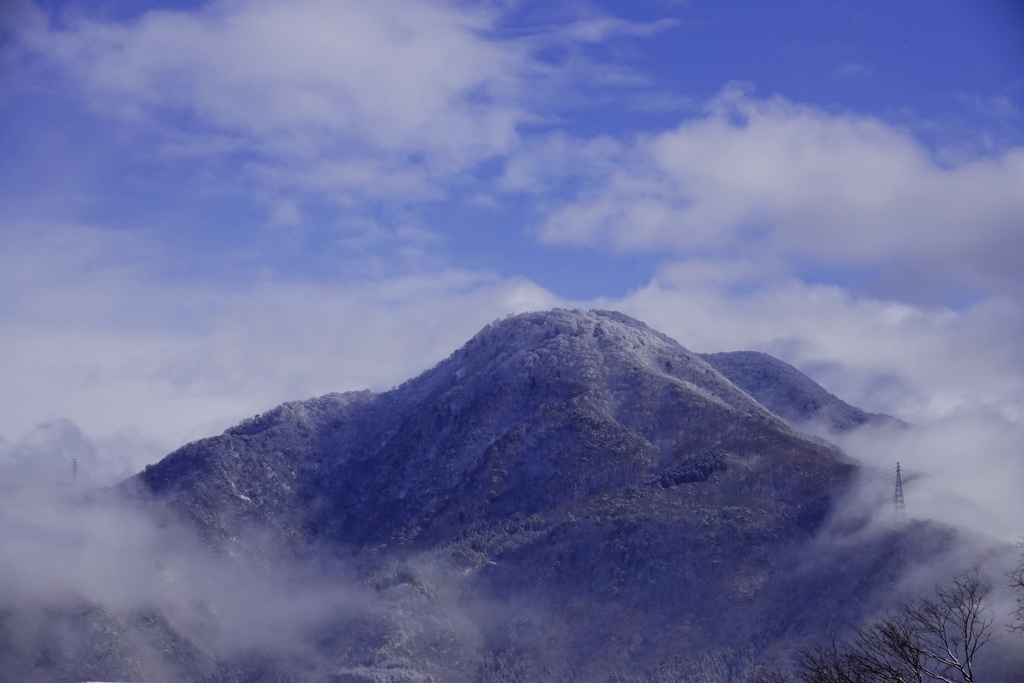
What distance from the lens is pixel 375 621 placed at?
133 m

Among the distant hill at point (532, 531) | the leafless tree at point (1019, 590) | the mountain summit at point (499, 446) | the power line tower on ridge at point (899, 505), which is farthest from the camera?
the mountain summit at point (499, 446)

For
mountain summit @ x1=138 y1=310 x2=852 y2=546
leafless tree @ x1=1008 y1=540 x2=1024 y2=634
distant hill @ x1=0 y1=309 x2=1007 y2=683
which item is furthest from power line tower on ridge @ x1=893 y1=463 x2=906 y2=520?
leafless tree @ x1=1008 y1=540 x2=1024 y2=634

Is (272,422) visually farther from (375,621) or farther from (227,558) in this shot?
(375,621)

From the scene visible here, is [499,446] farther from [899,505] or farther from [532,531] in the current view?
[899,505]

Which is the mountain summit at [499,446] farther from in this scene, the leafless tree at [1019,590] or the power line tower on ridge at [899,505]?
the leafless tree at [1019,590]

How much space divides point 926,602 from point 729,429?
11171 centimetres

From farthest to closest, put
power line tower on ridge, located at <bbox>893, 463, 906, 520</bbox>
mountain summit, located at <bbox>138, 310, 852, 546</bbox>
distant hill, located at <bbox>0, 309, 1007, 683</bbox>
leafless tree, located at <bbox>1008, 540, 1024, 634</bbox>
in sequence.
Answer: mountain summit, located at <bbox>138, 310, 852, 546</bbox> → distant hill, located at <bbox>0, 309, 1007, 683</bbox> → power line tower on ridge, located at <bbox>893, 463, 906, 520</bbox> → leafless tree, located at <bbox>1008, 540, 1024, 634</bbox>

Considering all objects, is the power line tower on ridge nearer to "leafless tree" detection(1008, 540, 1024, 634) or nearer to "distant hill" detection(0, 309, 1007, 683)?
"distant hill" detection(0, 309, 1007, 683)

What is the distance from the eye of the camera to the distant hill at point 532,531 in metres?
122

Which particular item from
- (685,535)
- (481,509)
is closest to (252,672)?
(481,509)

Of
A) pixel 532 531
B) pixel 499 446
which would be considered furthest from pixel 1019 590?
pixel 499 446

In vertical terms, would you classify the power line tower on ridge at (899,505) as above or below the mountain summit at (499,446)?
below

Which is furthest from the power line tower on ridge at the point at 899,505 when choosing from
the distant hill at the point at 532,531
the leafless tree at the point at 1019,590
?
the leafless tree at the point at 1019,590

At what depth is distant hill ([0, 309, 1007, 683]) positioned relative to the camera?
402 ft
